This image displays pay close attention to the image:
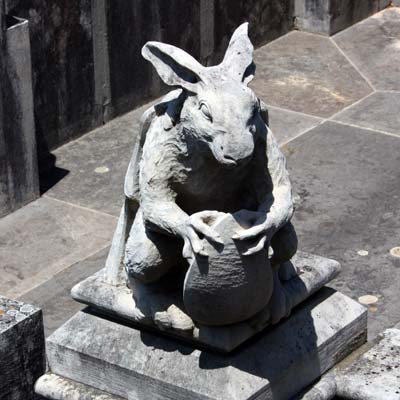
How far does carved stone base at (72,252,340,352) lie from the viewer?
5914 mm

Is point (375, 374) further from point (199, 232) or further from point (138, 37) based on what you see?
point (138, 37)

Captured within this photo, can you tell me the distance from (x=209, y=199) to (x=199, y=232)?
0.33 meters

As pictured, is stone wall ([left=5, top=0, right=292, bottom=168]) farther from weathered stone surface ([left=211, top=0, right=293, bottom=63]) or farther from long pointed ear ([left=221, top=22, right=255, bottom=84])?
long pointed ear ([left=221, top=22, right=255, bottom=84])

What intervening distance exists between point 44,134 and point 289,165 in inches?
82.7

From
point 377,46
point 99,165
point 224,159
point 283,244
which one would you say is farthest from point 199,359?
point 377,46

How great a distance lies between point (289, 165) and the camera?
11.7 m

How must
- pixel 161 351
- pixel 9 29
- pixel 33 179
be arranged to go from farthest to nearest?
pixel 33 179
pixel 9 29
pixel 161 351

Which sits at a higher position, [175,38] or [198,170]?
[198,170]

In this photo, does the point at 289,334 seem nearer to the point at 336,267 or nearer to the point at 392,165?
the point at 336,267

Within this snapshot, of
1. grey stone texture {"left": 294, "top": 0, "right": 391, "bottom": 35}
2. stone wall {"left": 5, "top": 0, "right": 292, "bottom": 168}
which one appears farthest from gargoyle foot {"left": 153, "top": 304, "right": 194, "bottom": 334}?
grey stone texture {"left": 294, "top": 0, "right": 391, "bottom": 35}

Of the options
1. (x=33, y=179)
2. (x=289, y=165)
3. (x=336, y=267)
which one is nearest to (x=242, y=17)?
(x=289, y=165)

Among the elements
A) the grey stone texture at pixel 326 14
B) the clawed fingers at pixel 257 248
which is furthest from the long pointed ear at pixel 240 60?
the grey stone texture at pixel 326 14

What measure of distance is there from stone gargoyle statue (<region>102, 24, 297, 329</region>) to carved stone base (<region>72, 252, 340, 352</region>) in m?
0.05

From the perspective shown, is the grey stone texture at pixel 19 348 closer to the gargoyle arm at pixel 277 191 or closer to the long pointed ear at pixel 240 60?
the gargoyle arm at pixel 277 191
